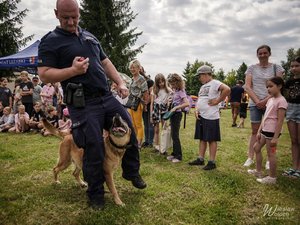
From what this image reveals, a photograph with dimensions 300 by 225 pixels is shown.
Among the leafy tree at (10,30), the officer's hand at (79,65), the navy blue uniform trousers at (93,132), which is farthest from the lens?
the leafy tree at (10,30)

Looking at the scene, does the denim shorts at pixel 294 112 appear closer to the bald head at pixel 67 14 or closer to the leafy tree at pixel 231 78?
the bald head at pixel 67 14

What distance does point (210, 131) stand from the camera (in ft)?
16.9

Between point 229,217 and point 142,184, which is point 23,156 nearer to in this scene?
point 142,184

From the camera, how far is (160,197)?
375cm

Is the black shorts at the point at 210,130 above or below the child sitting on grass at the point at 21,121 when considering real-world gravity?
above

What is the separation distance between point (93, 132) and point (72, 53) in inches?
37.0

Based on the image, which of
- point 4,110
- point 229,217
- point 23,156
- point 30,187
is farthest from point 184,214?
point 4,110

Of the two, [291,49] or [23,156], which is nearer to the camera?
[23,156]

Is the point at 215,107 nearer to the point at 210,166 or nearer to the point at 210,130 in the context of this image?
the point at 210,130

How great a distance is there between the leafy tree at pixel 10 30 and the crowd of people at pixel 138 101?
1715 centimetres

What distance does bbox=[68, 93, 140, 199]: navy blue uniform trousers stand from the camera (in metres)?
3.15

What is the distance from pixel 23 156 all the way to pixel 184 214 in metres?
4.44

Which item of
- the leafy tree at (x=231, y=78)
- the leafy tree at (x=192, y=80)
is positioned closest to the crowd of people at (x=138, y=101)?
the leafy tree at (x=192, y=80)

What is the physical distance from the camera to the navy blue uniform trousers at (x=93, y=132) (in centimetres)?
315
